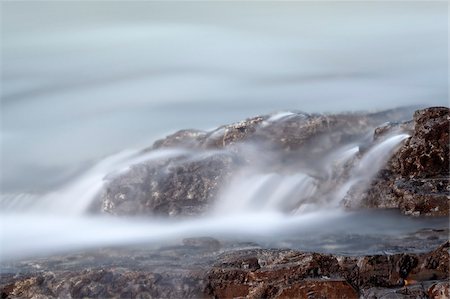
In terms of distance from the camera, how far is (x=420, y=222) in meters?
8.14

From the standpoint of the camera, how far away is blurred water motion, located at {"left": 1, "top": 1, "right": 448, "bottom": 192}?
15547 mm

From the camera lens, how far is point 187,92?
59.6 feet

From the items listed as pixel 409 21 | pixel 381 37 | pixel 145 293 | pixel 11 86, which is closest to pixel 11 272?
pixel 145 293

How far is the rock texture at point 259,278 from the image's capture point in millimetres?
6242

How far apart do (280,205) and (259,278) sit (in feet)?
12.1

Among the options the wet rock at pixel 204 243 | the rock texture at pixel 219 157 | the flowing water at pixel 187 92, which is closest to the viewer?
the wet rock at pixel 204 243

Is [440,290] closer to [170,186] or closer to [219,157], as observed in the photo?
[170,186]

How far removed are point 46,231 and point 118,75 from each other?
11.9 m

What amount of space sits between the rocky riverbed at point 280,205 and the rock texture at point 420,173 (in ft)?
0.06

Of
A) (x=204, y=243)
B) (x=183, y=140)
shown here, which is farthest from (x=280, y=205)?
(x=183, y=140)

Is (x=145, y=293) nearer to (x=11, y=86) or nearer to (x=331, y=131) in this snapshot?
(x=331, y=131)

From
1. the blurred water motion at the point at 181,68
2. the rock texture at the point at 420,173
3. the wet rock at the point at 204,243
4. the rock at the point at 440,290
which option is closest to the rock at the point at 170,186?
the wet rock at the point at 204,243

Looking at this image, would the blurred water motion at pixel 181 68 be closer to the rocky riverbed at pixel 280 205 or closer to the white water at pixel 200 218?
the white water at pixel 200 218

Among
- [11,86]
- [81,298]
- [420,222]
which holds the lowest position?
[81,298]
